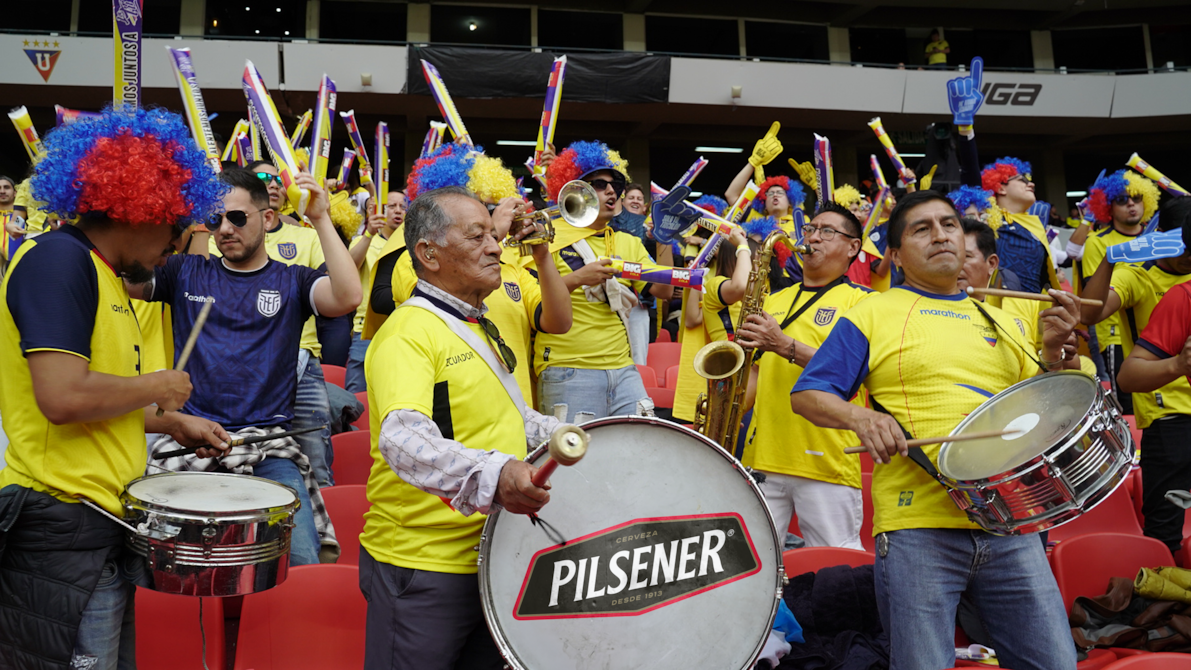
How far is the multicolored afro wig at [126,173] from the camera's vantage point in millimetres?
2229

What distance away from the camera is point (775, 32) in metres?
18.4

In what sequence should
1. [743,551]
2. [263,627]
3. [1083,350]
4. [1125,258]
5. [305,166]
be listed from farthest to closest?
[1083,350] < [305,166] < [1125,258] < [263,627] < [743,551]

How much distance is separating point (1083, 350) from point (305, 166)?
18.7ft

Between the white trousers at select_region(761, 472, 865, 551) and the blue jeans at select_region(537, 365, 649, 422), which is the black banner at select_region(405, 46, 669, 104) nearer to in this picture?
the blue jeans at select_region(537, 365, 649, 422)

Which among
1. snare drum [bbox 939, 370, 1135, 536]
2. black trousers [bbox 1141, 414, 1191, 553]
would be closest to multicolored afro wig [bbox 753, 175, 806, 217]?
black trousers [bbox 1141, 414, 1191, 553]

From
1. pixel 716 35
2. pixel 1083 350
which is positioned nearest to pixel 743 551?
pixel 1083 350

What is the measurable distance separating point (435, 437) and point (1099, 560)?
291 cm

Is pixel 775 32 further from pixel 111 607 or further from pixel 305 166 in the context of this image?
pixel 111 607

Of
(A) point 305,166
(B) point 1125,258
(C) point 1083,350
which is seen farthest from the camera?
(C) point 1083,350

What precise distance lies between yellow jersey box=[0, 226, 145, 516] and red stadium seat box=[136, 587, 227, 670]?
2.65 ft

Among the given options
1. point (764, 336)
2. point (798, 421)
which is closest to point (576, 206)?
point (764, 336)

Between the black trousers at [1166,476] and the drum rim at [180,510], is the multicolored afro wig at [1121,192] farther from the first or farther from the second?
the drum rim at [180,510]

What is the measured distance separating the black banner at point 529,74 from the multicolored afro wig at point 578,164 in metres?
9.47

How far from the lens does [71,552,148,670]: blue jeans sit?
7.09 feet
